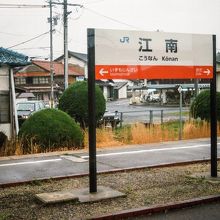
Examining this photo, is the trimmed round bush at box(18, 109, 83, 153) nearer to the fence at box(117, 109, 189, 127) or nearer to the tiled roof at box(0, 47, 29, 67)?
the tiled roof at box(0, 47, 29, 67)

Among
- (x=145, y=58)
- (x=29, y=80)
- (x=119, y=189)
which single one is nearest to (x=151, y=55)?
(x=145, y=58)

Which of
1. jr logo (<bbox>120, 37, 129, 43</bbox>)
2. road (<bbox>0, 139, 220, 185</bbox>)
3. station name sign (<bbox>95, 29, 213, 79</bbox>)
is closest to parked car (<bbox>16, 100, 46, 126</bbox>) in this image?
road (<bbox>0, 139, 220, 185</bbox>)

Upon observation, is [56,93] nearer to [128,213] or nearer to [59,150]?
[59,150]

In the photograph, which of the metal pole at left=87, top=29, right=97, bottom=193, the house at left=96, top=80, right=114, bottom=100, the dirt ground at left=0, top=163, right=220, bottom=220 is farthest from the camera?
the house at left=96, top=80, right=114, bottom=100

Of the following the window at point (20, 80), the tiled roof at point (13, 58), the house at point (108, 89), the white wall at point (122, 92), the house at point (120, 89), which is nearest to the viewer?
the tiled roof at point (13, 58)

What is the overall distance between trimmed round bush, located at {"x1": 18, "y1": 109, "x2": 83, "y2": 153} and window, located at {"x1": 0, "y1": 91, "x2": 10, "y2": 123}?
1.53 m

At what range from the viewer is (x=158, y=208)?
260 inches

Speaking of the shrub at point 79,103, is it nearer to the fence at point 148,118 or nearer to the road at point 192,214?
the fence at point 148,118

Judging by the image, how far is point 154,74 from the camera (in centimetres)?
799

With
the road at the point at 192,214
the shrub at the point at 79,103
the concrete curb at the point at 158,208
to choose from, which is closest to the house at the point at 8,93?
the shrub at the point at 79,103

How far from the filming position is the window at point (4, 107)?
48.7ft

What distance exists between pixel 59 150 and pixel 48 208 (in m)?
6.91

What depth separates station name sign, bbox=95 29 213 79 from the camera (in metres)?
7.53

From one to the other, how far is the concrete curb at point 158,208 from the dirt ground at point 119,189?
0.65 ft
